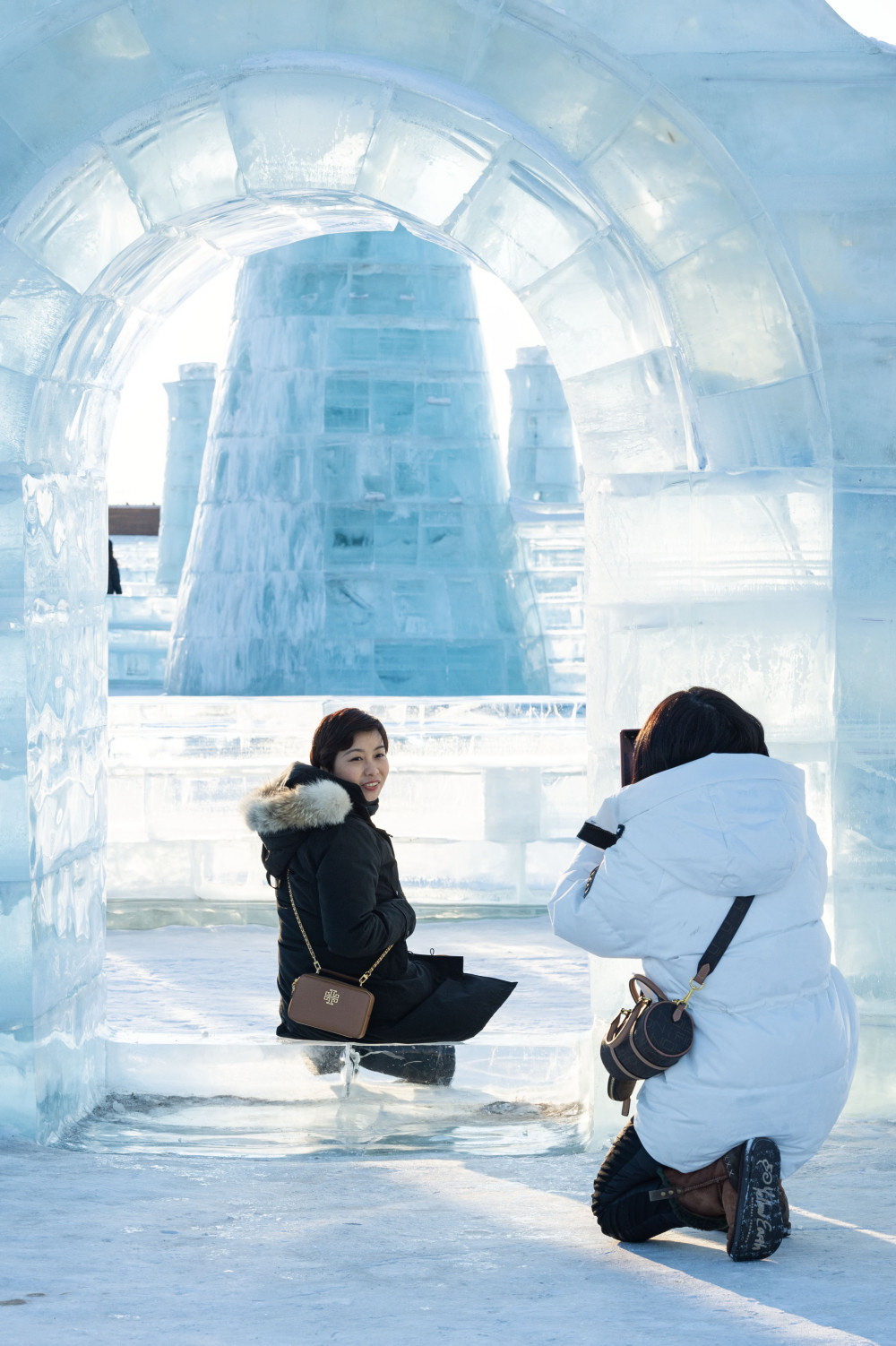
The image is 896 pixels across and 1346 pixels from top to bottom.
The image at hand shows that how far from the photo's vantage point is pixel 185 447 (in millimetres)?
22391

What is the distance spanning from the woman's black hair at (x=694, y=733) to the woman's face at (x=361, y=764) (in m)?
1.32

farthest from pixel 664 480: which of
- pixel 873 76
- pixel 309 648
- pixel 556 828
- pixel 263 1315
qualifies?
pixel 309 648

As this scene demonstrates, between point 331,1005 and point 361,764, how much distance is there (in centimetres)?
65

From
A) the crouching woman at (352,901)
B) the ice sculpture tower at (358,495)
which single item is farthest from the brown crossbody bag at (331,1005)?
the ice sculpture tower at (358,495)

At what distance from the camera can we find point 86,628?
498cm

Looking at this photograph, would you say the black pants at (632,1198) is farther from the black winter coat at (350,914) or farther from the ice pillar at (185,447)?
the ice pillar at (185,447)

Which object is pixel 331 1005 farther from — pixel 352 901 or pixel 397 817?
pixel 397 817

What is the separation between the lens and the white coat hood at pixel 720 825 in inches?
121

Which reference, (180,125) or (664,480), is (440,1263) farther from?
(180,125)

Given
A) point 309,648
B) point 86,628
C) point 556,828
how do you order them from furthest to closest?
point 309,648
point 556,828
point 86,628

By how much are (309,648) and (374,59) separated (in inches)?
256

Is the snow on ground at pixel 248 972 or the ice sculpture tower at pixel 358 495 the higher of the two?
the ice sculpture tower at pixel 358 495

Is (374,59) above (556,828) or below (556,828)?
above

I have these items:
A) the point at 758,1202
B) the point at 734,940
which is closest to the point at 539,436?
the point at 734,940
